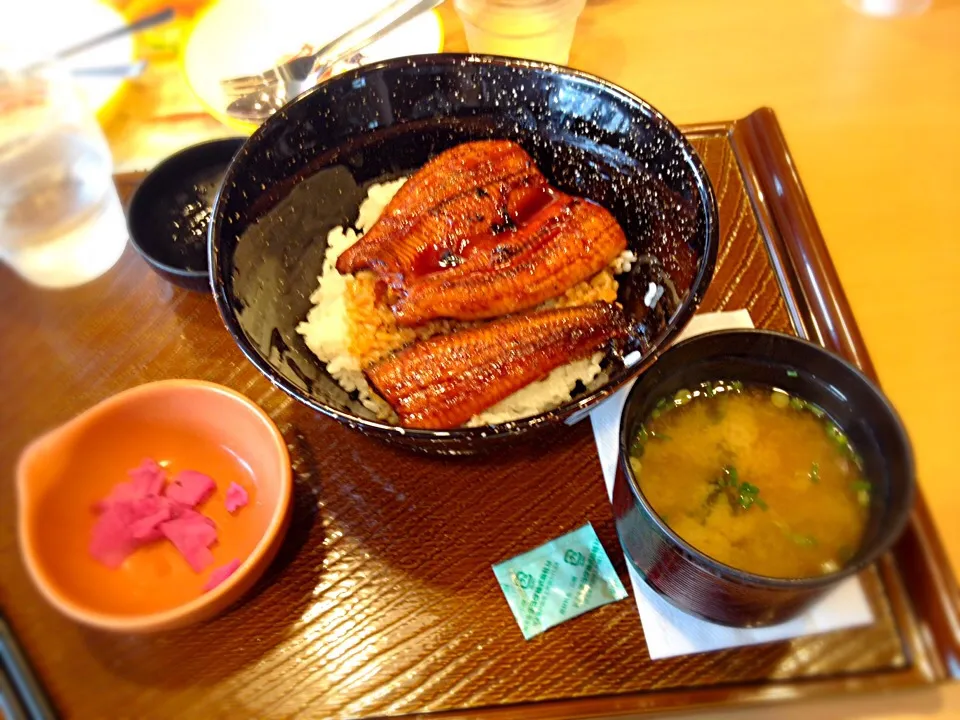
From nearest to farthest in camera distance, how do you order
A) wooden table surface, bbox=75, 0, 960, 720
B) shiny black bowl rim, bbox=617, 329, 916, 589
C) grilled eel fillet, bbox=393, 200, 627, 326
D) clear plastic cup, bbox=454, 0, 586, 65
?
1. shiny black bowl rim, bbox=617, 329, 916, 589
2. grilled eel fillet, bbox=393, 200, 627, 326
3. wooden table surface, bbox=75, 0, 960, 720
4. clear plastic cup, bbox=454, 0, 586, 65

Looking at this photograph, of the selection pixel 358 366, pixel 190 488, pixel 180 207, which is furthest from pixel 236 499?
pixel 180 207

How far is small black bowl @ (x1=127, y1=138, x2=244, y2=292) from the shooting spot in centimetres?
127

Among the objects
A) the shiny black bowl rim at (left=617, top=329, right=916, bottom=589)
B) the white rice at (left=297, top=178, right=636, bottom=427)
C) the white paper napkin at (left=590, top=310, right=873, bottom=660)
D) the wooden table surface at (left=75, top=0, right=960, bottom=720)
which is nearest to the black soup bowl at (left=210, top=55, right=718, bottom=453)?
the white rice at (left=297, top=178, right=636, bottom=427)

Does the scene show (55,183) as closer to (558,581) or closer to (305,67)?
(305,67)

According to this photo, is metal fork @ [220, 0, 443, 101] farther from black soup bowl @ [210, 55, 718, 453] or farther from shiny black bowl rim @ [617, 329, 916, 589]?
shiny black bowl rim @ [617, 329, 916, 589]

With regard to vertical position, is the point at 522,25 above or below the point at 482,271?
above

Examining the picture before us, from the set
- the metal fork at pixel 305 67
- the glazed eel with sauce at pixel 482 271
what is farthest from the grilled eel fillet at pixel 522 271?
the metal fork at pixel 305 67

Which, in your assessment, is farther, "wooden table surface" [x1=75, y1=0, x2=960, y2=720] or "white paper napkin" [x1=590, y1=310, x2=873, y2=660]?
"wooden table surface" [x1=75, y1=0, x2=960, y2=720]

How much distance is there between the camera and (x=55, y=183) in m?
1.41

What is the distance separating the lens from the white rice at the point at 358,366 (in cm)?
110

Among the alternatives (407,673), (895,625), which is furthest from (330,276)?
(895,625)

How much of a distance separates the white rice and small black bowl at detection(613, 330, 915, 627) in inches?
7.9

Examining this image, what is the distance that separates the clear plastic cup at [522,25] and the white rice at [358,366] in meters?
0.68

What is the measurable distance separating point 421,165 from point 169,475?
724 millimetres
